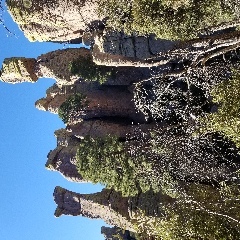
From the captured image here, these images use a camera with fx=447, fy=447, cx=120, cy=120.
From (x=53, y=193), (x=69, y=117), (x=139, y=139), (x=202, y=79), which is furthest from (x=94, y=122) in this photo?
(x=202, y=79)

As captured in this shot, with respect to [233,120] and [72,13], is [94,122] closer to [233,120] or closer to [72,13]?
[72,13]

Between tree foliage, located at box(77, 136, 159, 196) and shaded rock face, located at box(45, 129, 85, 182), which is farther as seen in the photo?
shaded rock face, located at box(45, 129, 85, 182)

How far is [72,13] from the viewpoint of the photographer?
72.8 ft

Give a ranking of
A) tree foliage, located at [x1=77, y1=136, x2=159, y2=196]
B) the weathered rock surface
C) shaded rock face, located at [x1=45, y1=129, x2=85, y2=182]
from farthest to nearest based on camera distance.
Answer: shaded rock face, located at [x1=45, y1=129, x2=85, y2=182] → the weathered rock surface → tree foliage, located at [x1=77, y1=136, x2=159, y2=196]

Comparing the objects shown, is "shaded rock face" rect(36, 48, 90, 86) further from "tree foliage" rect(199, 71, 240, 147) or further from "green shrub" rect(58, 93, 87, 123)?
"tree foliage" rect(199, 71, 240, 147)

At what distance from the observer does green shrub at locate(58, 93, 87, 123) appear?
2897cm

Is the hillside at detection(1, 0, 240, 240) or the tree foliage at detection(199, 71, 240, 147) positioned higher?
the hillside at detection(1, 0, 240, 240)

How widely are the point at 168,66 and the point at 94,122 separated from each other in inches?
294

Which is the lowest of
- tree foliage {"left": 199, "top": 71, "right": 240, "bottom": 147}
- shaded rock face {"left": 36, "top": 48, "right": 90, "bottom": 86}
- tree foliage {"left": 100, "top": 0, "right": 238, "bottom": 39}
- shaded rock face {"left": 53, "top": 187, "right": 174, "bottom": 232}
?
Answer: tree foliage {"left": 199, "top": 71, "right": 240, "bottom": 147}

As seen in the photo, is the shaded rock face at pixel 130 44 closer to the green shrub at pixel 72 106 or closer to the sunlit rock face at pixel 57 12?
the sunlit rock face at pixel 57 12

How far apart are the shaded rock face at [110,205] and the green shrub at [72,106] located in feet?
16.9

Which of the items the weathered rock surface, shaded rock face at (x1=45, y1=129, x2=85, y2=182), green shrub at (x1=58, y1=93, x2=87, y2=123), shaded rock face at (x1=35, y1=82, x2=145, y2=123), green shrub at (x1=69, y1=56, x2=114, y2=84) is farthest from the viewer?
green shrub at (x1=58, y1=93, x2=87, y2=123)

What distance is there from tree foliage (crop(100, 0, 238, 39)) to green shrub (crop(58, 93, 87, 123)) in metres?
11.3

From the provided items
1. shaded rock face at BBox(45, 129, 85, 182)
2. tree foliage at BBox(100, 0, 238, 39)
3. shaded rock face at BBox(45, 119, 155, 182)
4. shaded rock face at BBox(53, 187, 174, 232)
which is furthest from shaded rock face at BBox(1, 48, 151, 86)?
tree foliage at BBox(100, 0, 238, 39)
